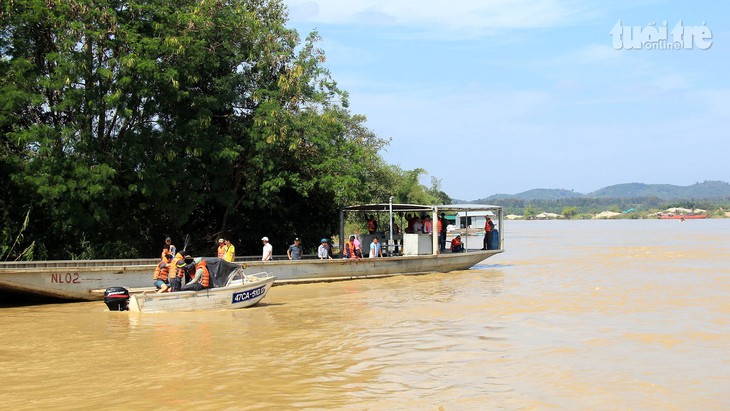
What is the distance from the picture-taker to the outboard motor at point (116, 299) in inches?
675

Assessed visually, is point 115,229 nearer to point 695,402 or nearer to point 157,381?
point 157,381

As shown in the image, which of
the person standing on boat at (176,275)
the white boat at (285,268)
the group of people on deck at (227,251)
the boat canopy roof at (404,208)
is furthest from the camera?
the boat canopy roof at (404,208)

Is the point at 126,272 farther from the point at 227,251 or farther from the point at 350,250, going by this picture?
the point at 350,250

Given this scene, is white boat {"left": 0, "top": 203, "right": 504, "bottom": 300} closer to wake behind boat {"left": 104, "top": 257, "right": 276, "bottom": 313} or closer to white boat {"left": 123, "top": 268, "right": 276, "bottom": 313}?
wake behind boat {"left": 104, "top": 257, "right": 276, "bottom": 313}

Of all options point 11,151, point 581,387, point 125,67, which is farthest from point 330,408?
point 11,151

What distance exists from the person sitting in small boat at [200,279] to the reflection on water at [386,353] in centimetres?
70

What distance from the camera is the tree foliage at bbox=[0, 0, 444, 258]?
20.6m

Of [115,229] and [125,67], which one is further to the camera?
[115,229]

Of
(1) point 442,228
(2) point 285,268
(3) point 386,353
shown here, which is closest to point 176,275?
(2) point 285,268

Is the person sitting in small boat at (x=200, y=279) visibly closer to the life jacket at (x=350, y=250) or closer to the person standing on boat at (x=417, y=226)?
the life jacket at (x=350, y=250)

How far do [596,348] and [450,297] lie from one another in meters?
7.52

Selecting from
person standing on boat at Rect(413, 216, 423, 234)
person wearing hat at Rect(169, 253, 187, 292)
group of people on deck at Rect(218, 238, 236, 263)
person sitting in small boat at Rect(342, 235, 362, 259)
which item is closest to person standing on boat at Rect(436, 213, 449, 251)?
person standing on boat at Rect(413, 216, 423, 234)

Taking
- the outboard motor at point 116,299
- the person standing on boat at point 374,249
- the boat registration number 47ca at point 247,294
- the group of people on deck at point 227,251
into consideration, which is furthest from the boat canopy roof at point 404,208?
the outboard motor at point 116,299

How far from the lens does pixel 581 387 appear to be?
10312 mm
